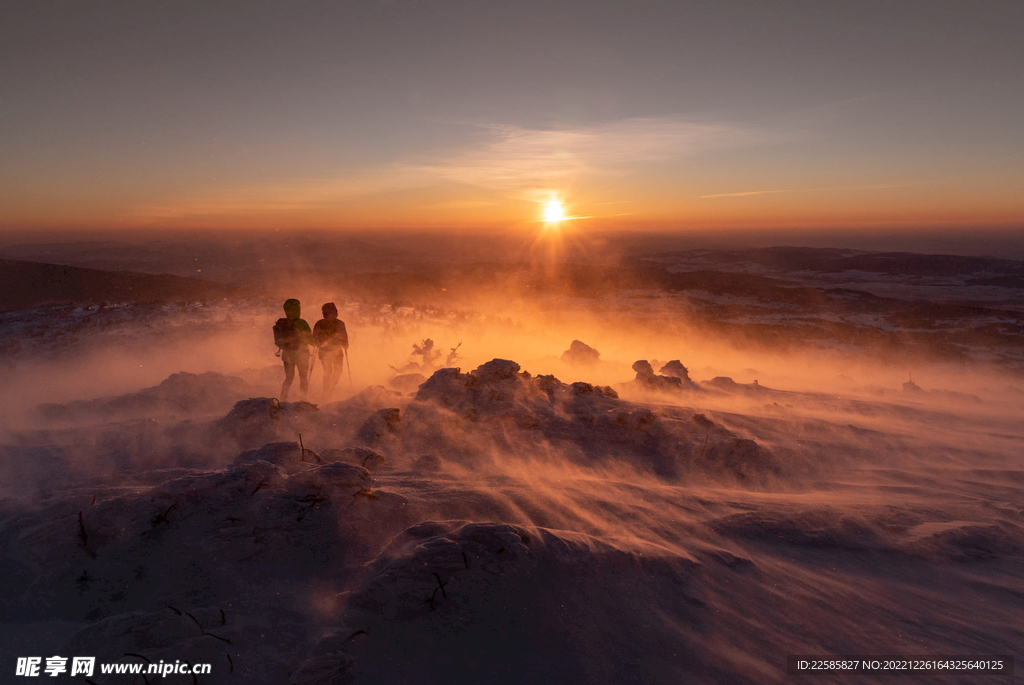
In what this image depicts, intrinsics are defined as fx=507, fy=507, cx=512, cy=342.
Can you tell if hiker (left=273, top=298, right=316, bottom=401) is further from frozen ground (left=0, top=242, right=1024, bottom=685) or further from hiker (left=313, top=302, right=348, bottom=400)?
frozen ground (left=0, top=242, right=1024, bottom=685)

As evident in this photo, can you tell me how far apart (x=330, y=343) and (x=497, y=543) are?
5849 millimetres

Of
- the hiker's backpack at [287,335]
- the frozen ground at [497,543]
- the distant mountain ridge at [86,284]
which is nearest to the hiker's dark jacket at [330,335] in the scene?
the hiker's backpack at [287,335]

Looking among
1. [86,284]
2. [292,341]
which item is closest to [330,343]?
[292,341]

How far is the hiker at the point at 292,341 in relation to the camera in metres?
7.27

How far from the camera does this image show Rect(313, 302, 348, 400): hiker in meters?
7.74

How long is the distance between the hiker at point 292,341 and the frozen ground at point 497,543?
61.5 inches

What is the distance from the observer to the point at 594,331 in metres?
21.2

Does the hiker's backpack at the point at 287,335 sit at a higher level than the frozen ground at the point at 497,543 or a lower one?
higher

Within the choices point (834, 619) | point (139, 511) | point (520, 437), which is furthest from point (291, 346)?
point (834, 619)

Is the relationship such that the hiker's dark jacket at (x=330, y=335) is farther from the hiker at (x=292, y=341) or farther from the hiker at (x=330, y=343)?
the hiker at (x=292, y=341)

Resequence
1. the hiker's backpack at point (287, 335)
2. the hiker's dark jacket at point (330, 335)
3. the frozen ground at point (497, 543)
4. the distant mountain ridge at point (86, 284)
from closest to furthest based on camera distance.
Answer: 1. the frozen ground at point (497, 543)
2. the hiker's backpack at point (287, 335)
3. the hiker's dark jacket at point (330, 335)
4. the distant mountain ridge at point (86, 284)

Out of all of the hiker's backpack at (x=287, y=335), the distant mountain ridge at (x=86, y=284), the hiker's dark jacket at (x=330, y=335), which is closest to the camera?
the hiker's backpack at (x=287, y=335)

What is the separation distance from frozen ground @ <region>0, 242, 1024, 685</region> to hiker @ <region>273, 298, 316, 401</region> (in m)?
1.56

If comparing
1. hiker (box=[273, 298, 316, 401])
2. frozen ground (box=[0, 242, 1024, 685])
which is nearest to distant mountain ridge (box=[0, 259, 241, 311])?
hiker (box=[273, 298, 316, 401])
